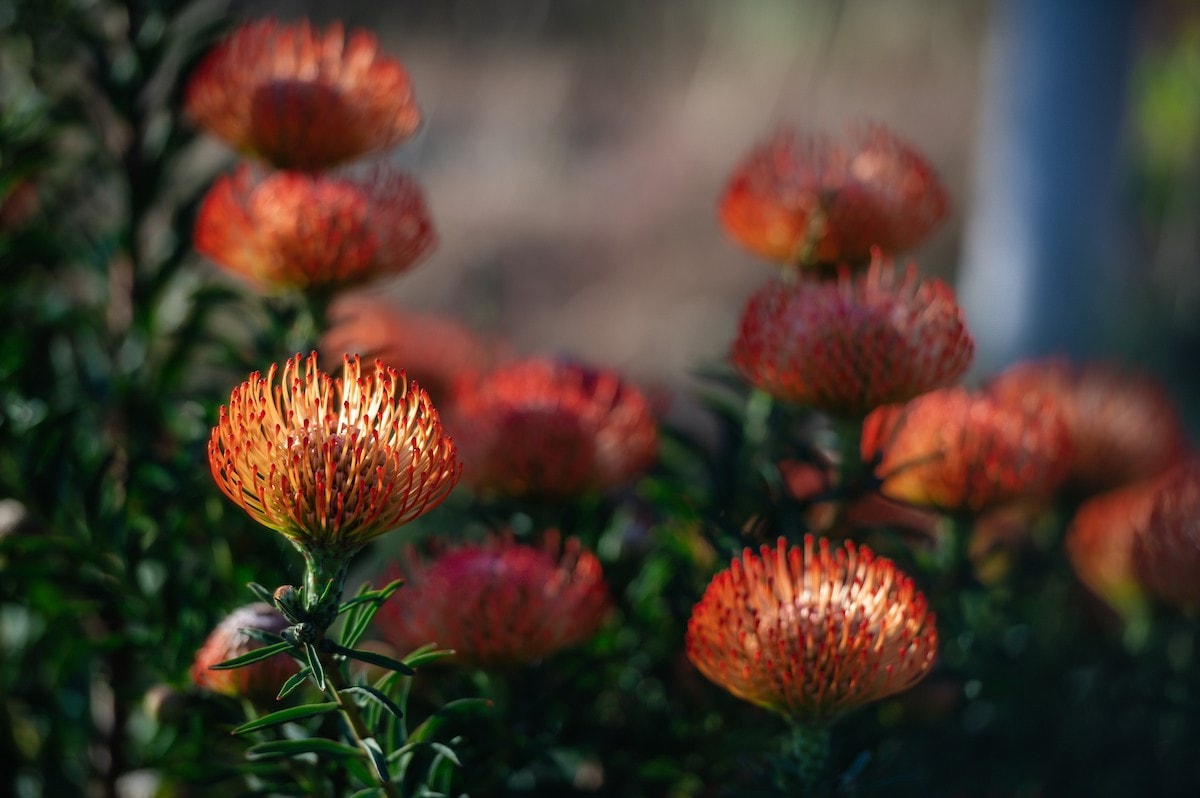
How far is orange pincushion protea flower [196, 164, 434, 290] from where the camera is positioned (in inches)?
48.7

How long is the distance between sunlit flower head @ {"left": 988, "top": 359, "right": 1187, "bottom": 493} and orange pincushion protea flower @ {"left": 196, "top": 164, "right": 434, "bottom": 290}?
80 centimetres

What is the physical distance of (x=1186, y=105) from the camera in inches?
311

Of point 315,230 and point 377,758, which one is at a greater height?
point 315,230

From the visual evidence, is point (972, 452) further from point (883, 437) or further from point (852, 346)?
point (852, 346)

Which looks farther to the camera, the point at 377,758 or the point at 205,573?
the point at 205,573

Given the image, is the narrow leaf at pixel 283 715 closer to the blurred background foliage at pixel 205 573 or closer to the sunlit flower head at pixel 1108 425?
the blurred background foliage at pixel 205 573

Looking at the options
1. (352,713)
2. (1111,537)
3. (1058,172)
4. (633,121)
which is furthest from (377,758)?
(633,121)

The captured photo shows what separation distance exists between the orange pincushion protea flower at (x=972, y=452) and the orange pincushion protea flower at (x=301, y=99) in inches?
23.4

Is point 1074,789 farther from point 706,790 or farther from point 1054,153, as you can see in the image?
point 1054,153

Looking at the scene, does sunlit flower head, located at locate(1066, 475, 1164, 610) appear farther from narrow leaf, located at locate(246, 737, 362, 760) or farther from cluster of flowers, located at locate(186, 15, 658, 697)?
narrow leaf, located at locate(246, 737, 362, 760)

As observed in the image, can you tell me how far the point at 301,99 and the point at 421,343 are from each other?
0.61 metres

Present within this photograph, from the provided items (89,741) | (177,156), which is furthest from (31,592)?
(177,156)

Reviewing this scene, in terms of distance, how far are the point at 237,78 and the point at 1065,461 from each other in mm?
964

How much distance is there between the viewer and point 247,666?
107 centimetres
